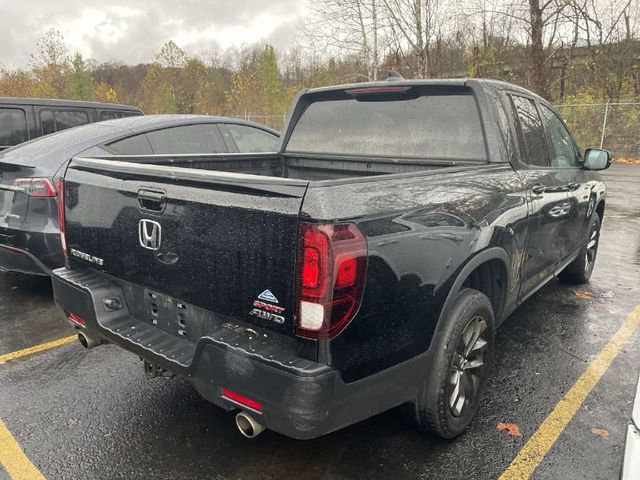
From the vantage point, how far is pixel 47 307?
4.80m

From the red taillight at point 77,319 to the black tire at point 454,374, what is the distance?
1829 millimetres

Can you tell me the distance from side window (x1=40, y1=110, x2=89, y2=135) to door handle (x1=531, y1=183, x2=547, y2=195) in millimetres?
6908

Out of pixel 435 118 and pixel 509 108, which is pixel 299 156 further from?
pixel 509 108

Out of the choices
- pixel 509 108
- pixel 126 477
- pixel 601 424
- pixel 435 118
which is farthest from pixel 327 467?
pixel 509 108

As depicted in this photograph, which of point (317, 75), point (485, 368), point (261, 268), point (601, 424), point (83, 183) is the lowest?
point (601, 424)

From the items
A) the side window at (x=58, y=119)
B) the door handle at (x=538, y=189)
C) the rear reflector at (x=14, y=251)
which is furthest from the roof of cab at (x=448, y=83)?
the side window at (x=58, y=119)

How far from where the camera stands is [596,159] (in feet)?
14.6

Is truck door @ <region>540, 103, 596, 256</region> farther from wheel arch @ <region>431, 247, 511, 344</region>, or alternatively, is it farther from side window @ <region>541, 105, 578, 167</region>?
wheel arch @ <region>431, 247, 511, 344</region>

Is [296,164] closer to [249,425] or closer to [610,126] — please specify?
[249,425]

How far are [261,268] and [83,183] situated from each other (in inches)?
57.0

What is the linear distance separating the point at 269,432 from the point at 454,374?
111cm

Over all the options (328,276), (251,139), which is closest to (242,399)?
(328,276)

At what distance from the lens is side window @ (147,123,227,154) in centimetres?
568

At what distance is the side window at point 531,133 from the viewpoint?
11.9 ft
